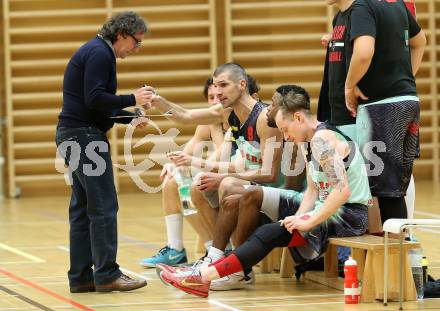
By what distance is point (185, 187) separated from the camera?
6863 millimetres

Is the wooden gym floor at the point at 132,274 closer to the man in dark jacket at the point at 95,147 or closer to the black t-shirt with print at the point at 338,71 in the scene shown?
the man in dark jacket at the point at 95,147

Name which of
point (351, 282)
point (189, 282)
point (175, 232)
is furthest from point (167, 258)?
point (351, 282)

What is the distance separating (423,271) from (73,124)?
2.13m

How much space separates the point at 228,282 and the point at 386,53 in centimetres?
158

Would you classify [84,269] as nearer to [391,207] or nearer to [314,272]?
[314,272]

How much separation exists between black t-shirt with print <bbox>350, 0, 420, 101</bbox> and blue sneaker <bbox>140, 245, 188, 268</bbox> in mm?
1856

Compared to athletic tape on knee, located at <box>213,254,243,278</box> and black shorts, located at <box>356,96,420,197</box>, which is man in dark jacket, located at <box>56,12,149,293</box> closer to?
athletic tape on knee, located at <box>213,254,243,278</box>

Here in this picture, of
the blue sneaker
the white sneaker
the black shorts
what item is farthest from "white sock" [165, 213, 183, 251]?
the black shorts

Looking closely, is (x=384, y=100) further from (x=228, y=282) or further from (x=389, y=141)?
(x=228, y=282)

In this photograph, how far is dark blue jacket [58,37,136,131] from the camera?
5621mm

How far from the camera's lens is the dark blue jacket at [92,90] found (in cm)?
562

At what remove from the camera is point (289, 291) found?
5.67 meters

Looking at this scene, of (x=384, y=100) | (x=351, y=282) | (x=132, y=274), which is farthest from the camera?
(x=132, y=274)

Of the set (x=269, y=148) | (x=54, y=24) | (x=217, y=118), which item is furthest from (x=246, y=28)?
(x=269, y=148)
